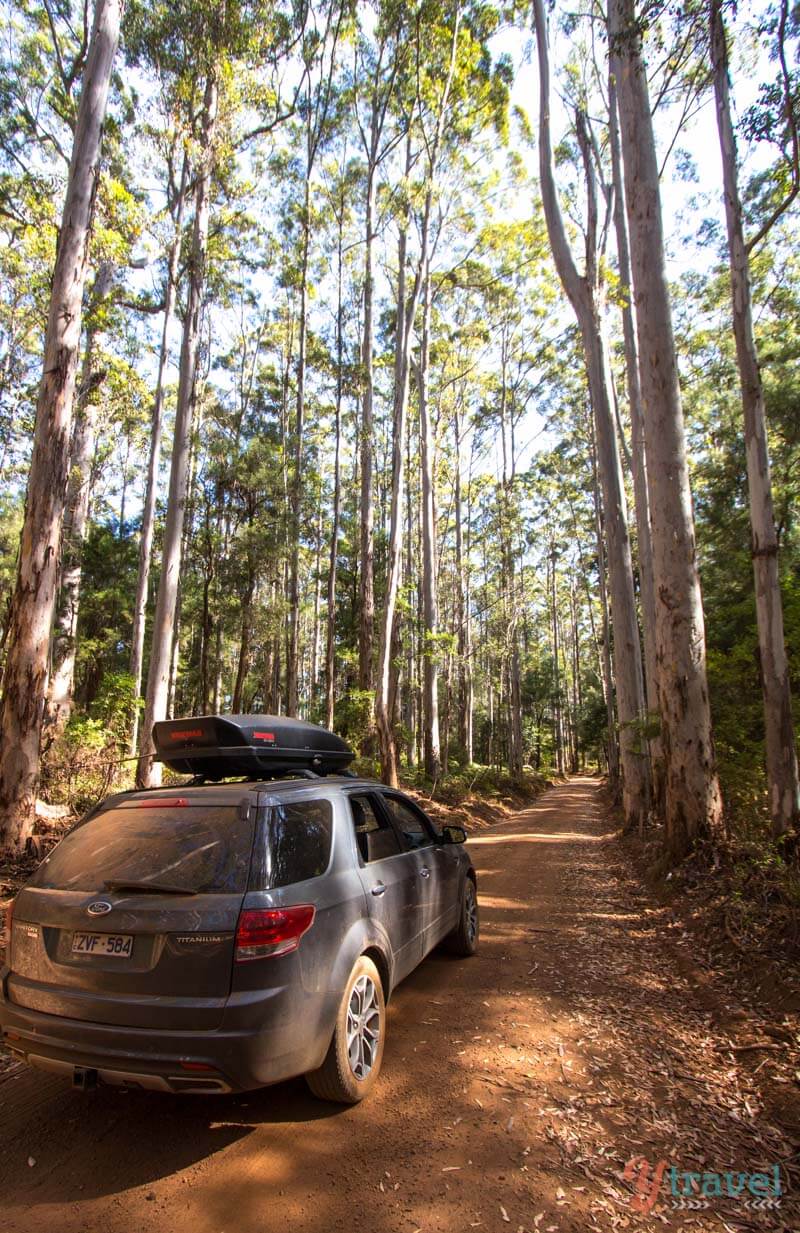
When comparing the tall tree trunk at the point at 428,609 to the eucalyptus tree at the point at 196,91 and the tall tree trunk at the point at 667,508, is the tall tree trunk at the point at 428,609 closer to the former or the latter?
the eucalyptus tree at the point at 196,91

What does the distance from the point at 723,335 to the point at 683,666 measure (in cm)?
1807

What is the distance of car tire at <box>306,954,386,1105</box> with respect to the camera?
9.35ft

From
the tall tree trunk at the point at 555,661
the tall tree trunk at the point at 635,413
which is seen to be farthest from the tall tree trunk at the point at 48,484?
the tall tree trunk at the point at 555,661

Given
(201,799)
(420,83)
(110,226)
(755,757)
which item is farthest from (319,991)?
(420,83)

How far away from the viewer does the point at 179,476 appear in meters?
12.9

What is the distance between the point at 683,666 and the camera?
7.33m

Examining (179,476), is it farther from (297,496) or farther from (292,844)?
(292,844)

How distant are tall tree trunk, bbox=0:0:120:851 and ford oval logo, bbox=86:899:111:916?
5.50 metres

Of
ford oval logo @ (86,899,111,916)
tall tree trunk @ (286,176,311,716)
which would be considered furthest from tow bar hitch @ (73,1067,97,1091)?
tall tree trunk @ (286,176,311,716)

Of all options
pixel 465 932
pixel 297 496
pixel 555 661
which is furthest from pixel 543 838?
pixel 555 661

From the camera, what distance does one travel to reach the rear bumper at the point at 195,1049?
2441 mm

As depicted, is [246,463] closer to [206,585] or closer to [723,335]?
[206,585]

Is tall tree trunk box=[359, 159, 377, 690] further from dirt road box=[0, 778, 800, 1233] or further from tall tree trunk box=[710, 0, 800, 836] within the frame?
dirt road box=[0, 778, 800, 1233]

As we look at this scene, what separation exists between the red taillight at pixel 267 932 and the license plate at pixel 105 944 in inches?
18.7
